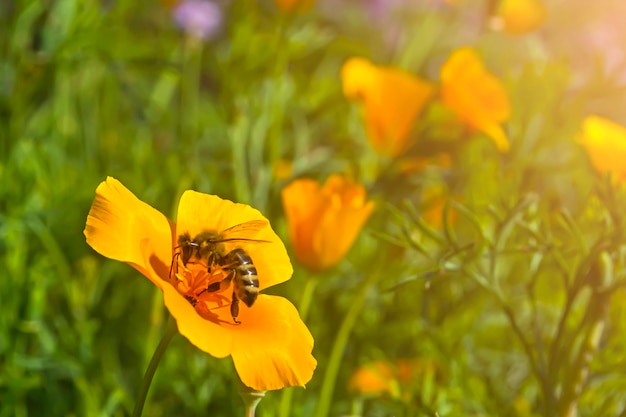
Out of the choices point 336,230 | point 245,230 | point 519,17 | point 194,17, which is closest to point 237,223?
point 245,230

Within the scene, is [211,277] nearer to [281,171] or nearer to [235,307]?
[235,307]

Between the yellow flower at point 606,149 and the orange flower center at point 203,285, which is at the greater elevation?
the orange flower center at point 203,285

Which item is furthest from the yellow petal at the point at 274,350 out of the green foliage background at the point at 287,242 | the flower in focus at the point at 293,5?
the flower in focus at the point at 293,5

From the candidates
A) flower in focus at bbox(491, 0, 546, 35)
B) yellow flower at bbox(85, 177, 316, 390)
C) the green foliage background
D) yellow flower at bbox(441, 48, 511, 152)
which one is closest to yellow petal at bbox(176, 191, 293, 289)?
yellow flower at bbox(85, 177, 316, 390)

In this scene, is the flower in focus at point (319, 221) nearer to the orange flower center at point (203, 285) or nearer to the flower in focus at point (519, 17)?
the orange flower center at point (203, 285)

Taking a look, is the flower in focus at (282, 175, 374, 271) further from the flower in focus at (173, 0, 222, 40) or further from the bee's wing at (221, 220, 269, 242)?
the flower in focus at (173, 0, 222, 40)

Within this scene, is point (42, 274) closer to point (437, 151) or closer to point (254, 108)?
point (254, 108)
